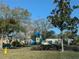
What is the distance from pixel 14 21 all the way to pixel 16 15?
1702 mm

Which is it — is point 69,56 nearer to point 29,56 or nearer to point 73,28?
point 29,56

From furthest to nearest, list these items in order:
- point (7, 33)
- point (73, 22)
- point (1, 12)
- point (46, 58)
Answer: point (7, 33), point (1, 12), point (73, 22), point (46, 58)

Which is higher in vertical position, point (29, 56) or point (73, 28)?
point (73, 28)

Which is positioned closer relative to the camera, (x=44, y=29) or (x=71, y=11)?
(x=71, y=11)

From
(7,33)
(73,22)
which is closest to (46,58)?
(73,22)

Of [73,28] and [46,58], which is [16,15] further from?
[46,58]

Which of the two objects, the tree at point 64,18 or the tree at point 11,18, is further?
the tree at point 11,18

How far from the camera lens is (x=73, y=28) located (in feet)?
149

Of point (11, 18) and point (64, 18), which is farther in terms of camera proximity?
point (11, 18)

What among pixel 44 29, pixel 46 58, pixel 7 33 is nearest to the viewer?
pixel 46 58

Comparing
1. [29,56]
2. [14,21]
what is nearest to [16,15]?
[14,21]

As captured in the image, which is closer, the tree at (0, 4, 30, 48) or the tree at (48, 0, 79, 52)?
the tree at (48, 0, 79, 52)

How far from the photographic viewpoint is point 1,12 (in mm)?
62281

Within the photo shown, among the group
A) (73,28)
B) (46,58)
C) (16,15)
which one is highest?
(16,15)
